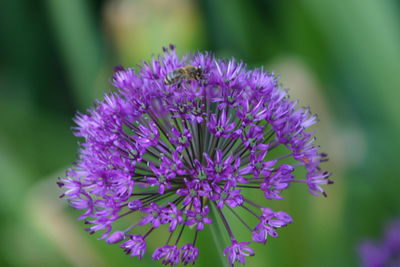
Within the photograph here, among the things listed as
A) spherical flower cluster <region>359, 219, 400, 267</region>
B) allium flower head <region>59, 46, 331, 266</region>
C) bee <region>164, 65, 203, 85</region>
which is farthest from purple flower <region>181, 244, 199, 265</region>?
spherical flower cluster <region>359, 219, 400, 267</region>

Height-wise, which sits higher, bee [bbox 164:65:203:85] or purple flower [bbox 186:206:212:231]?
bee [bbox 164:65:203:85]

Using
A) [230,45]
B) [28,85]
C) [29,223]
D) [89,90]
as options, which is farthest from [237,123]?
[28,85]

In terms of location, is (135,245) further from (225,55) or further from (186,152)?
(225,55)

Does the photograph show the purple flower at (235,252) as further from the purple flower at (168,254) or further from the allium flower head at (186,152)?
the purple flower at (168,254)

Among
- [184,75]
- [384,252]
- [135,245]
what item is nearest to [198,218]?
[135,245]

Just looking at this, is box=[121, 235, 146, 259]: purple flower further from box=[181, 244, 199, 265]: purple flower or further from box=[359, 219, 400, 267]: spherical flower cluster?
box=[359, 219, 400, 267]: spherical flower cluster

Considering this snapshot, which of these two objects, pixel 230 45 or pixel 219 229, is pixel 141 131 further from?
pixel 230 45

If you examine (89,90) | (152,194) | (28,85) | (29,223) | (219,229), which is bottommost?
(219,229)
